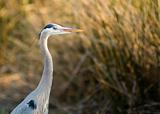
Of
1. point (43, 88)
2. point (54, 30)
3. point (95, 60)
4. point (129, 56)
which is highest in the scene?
point (54, 30)

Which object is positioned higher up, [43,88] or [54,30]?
[54,30]

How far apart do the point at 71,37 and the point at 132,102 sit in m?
1.65

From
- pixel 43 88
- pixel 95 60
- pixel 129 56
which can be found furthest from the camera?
pixel 95 60

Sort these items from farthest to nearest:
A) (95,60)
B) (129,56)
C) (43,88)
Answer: (95,60) → (129,56) → (43,88)

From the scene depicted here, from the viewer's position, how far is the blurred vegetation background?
614 cm

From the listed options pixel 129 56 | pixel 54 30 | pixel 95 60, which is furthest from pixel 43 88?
pixel 95 60

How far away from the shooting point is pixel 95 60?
6.56 metres

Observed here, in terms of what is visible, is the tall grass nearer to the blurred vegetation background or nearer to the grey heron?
the blurred vegetation background

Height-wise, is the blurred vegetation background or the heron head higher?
the heron head

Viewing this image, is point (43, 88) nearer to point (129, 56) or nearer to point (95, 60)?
point (129, 56)

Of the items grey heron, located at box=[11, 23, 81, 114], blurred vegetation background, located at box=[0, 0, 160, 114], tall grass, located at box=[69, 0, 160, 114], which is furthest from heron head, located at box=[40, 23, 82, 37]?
tall grass, located at box=[69, 0, 160, 114]

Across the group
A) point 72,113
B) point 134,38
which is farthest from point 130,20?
point 72,113

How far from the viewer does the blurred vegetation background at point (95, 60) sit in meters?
6.14

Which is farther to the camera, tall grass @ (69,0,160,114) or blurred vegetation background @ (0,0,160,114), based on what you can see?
blurred vegetation background @ (0,0,160,114)
